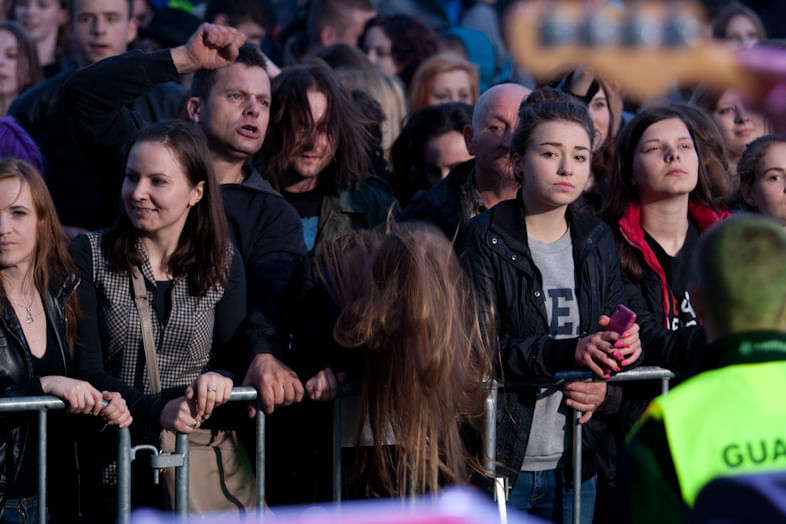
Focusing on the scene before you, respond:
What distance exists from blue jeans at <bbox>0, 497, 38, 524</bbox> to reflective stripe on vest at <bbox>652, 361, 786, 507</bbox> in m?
2.39

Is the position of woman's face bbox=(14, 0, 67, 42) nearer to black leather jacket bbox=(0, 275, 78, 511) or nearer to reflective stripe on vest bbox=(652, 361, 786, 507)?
black leather jacket bbox=(0, 275, 78, 511)

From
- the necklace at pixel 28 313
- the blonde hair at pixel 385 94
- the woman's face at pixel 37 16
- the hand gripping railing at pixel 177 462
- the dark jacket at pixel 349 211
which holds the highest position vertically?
the woman's face at pixel 37 16

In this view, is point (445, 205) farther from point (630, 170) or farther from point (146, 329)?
point (146, 329)

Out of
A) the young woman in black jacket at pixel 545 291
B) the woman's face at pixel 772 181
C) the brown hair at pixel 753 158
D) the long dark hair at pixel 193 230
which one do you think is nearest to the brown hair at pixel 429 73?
the brown hair at pixel 753 158

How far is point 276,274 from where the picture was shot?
454 centimetres

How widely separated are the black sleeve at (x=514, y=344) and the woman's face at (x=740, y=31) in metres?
4.36

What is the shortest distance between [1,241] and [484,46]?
584cm

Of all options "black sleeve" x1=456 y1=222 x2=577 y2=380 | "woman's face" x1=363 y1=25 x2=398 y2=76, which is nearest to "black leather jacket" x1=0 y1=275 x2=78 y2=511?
"black sleeve" x1=456 y1=222 x2=577 y2=380

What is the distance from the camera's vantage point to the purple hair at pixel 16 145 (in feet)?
16.2

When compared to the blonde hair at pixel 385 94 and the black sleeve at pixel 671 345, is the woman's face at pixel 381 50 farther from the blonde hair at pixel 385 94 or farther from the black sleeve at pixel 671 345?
the black sleeve at pixel 671 345

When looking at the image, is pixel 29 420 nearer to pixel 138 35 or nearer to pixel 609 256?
pixel 609 256

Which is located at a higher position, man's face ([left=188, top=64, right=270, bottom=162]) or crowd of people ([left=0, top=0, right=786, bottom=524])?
man's face ([left=188, top=64, right=270, bottom=162])

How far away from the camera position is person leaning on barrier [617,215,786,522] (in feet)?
7.79

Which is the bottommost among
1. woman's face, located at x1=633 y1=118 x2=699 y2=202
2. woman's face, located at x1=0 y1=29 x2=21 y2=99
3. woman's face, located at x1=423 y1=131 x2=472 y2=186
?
woman's face, located at x1=633 y1=118 x2=699 y2=202
